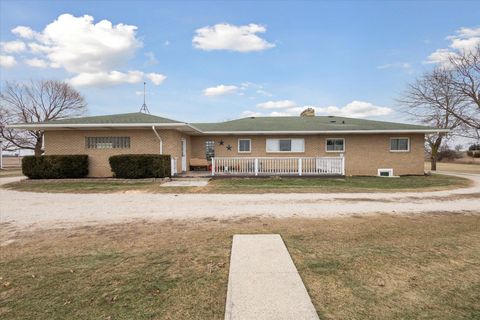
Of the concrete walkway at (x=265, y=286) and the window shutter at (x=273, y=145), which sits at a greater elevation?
the window shutter at (x=273, y=145)

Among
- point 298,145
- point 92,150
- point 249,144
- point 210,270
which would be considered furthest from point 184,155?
point 210,270

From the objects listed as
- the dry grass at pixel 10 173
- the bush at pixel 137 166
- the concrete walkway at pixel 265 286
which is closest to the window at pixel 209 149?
the bush at pixel 137 166

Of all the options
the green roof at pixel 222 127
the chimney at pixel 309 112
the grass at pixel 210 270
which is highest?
the chimney at pixel 309 112

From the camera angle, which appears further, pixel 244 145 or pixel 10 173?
pixel 10 173

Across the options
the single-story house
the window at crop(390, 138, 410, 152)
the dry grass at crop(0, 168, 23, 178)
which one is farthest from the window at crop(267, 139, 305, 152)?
the dry grass at crop(0, 168, 23, 178)

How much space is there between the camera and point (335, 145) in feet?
60.4

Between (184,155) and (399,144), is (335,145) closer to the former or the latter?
(399,144)

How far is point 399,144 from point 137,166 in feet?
50.7

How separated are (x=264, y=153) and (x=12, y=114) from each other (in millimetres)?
33305

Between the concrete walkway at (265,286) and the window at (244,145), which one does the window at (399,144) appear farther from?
the concrete walkway at (265,286)

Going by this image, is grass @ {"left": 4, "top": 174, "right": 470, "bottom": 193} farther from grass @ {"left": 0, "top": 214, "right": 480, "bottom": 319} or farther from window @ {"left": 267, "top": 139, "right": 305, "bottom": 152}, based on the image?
grass @ {"left": 0, "top": 214, "right": 480, "bottom": 319}

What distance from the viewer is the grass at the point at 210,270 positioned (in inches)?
111

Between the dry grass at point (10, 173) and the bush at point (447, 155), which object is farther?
the bush at point (447, 155)

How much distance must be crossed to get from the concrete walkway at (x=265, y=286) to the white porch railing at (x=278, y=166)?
11.3m
